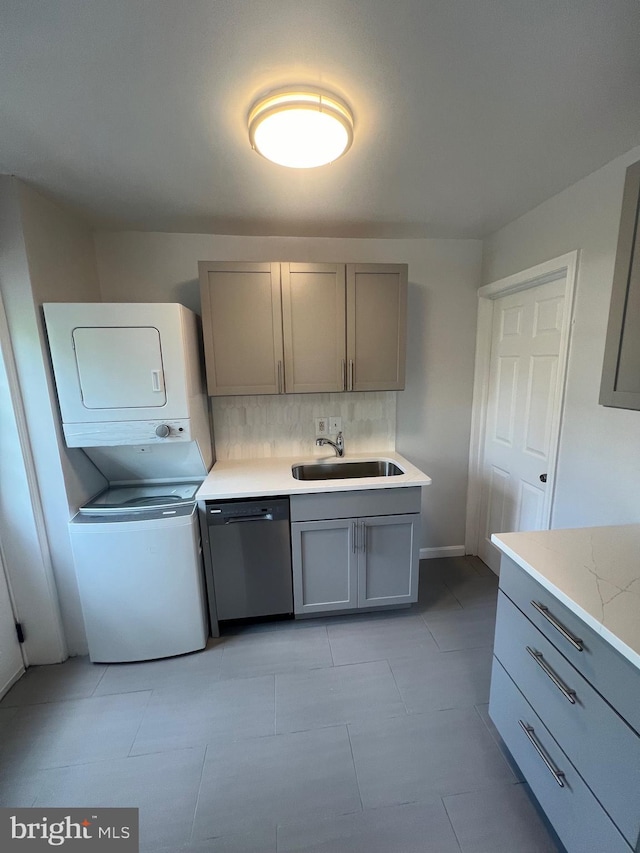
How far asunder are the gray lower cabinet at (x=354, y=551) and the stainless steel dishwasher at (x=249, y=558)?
0.07 m

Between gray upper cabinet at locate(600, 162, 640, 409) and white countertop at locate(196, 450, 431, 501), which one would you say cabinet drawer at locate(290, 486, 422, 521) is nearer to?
white countertop at locate(196, 450, 431, 501)

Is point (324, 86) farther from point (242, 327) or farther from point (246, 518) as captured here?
point (246, 518)

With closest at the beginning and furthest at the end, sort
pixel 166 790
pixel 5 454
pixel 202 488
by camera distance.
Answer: pixel 166 790
pixel 5 454
pixel 202 488

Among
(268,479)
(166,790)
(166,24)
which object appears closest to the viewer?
(166,24)

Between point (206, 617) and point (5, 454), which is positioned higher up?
point (5, 454)

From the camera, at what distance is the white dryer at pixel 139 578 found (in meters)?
1.71

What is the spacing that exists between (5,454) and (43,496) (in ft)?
0.87

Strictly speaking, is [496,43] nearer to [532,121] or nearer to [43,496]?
[532,121]

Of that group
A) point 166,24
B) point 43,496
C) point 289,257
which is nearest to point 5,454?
point 43,496

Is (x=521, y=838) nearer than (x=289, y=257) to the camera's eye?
Yes

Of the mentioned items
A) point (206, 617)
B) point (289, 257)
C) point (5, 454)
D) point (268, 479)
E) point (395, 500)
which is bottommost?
point (206, 617)

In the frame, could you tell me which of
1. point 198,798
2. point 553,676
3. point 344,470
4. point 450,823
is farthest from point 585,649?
point 344,470

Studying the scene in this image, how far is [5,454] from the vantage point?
5.35ft

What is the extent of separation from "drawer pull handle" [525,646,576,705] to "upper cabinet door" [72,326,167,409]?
191 cm
